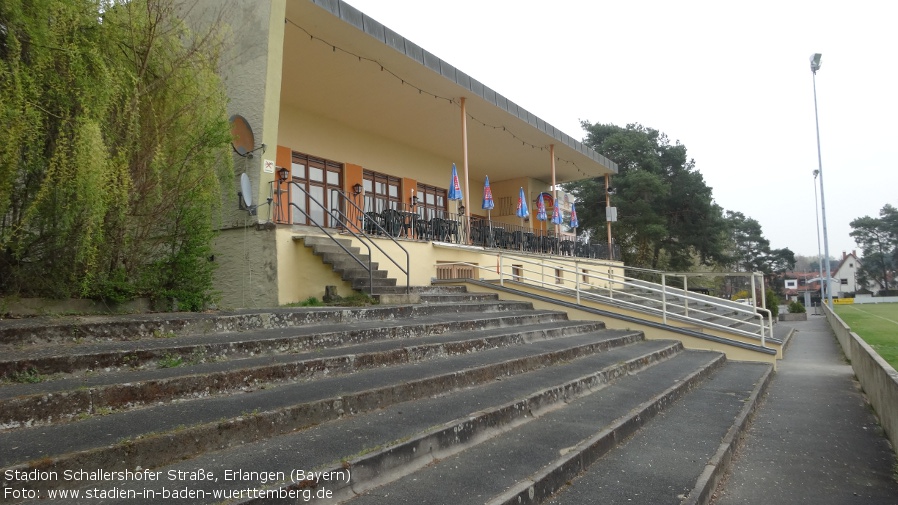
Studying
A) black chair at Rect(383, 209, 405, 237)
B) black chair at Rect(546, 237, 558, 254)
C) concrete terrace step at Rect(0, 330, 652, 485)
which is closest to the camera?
concrete terrace step at Rect(0, 330, 652, 485)

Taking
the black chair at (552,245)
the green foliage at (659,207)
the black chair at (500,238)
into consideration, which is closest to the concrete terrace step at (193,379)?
the black chair at (500,238)

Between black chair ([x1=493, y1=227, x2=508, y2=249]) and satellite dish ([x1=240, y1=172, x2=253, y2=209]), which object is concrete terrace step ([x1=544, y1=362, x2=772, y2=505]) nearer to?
satellite dish ([x1=240, y1=172, x2=253, y2=209])

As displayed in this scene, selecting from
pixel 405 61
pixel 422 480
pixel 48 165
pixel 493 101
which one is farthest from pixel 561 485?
pixel 493 101

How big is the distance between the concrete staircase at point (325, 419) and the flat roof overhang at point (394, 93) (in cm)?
665

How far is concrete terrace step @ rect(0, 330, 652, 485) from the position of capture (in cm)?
255

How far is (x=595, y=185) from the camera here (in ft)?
104

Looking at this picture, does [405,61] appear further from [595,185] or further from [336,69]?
[595,185]

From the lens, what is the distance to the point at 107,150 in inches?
189

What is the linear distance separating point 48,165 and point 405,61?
8.48 metres

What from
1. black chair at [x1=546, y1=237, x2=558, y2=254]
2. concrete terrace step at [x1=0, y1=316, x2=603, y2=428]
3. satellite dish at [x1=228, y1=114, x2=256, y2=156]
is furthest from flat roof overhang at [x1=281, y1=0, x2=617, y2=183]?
concrete terrace step at [x1=0, y1=316, x2=603, y2=428]

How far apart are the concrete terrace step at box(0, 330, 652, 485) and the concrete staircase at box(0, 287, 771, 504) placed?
0.01 meters

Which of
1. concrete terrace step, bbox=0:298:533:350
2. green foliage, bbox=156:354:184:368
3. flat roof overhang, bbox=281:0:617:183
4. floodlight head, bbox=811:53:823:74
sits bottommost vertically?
green foliage, bbox=156:354:184:368

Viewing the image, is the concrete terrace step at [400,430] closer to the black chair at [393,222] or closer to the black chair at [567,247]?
the black chair at [393,222]

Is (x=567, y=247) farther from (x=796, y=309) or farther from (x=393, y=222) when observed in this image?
(x=796, y=309)
